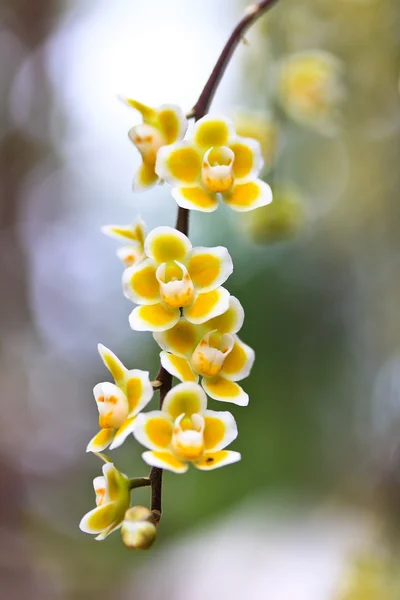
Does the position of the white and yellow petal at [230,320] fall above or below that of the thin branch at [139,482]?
above

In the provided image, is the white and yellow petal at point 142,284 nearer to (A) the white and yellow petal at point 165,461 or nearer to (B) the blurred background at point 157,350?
(A) the white and yellow petal at point 165,461

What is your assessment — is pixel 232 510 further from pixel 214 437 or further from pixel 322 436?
pixel 214 437

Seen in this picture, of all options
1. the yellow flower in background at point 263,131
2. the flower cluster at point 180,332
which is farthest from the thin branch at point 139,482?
the yellow flower in background at point 263,131

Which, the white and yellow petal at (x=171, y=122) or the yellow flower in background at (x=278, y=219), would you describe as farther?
the yellow flower in background at (x=278, y=219)

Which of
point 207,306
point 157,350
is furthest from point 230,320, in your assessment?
point 157,350

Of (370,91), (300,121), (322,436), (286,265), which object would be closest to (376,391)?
(322,436)

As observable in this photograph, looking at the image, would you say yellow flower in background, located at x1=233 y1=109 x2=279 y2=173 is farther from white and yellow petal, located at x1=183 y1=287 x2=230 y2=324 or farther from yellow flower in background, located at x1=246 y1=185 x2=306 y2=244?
white and yellow petal, located at x1=183 y1=287 x2=230 y2=324

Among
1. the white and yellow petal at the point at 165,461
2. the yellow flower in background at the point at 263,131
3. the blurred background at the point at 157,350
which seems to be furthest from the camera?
the blurred background at the point at 157,350
